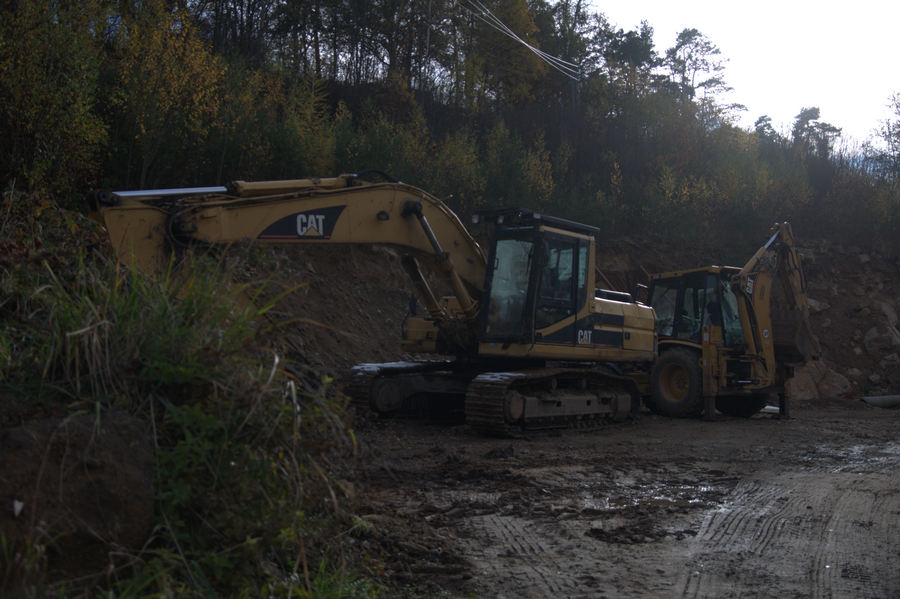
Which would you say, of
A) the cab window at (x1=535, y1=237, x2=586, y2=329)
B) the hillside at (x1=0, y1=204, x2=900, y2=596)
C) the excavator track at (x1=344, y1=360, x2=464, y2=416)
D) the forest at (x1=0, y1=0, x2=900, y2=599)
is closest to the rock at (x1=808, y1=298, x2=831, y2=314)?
the forest at (x1=0, y1=0, x2=900, y2=599)

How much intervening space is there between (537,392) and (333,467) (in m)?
6.66

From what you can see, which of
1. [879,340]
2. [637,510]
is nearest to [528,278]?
[637,510]

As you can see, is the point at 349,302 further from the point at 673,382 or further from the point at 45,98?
the point at 673,382

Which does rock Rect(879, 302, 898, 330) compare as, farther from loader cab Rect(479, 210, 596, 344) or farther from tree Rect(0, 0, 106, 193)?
tree Rect(0, 0, 106, 193)

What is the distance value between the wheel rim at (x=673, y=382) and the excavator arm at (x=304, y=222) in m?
4.80

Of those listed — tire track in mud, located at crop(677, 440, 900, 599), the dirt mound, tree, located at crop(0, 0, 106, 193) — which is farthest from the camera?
the dirt mound

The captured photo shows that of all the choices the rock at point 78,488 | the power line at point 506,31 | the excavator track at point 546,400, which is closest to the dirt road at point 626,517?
the excavator track at point 546,400

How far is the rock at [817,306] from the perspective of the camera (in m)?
23.4

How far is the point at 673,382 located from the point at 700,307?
1479 millimetres

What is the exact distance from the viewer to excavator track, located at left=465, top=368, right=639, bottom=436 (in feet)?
30.7

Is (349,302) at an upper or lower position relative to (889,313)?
lower

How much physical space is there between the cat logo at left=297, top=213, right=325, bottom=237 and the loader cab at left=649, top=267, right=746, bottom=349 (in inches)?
310

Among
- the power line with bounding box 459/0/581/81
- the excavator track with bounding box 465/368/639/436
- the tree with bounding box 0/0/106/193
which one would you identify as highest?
the power line with bounding box 459/0/581/81

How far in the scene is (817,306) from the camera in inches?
923
